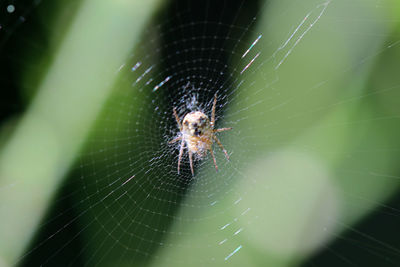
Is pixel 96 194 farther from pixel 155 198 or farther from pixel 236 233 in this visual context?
pixel 236 233

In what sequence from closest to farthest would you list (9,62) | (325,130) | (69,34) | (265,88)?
(69,34) < (9,62) < (325,130) < (265,88)

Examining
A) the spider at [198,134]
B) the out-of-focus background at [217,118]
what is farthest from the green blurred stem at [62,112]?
the spider at [198,134]

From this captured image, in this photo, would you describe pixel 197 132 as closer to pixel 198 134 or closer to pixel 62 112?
pixel 198 134

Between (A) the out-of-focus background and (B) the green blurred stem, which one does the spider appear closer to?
(A) the out-of-focus background

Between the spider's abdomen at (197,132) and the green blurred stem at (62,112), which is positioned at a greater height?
the green blurred stem at (62,112)

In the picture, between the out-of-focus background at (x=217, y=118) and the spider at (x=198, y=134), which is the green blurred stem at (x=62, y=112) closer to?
the out-of-focus background at (x=217, y=118)

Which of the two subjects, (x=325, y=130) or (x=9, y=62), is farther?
(x=325, y=130)

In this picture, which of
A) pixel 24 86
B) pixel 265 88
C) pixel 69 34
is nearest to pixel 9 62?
pixel 24 86
